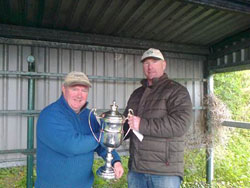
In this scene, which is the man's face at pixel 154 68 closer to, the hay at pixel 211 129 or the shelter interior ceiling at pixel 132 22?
the shelter interior ceiling at pixel 132 22

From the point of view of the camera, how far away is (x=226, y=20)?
9.20ft

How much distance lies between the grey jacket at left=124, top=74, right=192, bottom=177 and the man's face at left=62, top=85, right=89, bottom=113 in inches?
22.0

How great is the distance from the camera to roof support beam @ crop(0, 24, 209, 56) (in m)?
2.73

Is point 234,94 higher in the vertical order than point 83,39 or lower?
lower

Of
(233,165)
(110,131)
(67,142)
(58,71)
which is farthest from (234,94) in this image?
(67,142)

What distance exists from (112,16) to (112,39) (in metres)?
0.52

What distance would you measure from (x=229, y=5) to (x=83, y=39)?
185cm

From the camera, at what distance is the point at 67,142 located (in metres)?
1.56

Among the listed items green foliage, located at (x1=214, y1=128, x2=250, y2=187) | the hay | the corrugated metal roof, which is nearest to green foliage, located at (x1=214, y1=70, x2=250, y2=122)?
green foliage, located at (x1=214, y1=128, x2=250, y2=187)

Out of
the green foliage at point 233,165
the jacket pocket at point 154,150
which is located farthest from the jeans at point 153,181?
the green foliage at point 233,165

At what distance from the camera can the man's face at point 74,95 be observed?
5.81 ft

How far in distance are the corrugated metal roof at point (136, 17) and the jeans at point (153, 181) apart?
1.63 metres

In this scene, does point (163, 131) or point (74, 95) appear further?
point (163, 131)

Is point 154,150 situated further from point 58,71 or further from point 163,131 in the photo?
point 58,71
